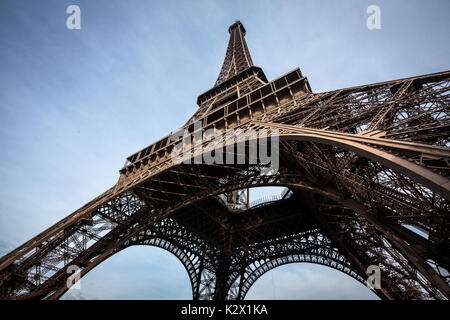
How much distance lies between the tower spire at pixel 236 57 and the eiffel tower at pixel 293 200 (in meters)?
5.69

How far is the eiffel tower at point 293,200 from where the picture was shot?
6152mm

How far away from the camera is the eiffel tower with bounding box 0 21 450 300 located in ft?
20.2

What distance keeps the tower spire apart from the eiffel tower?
5692 mm

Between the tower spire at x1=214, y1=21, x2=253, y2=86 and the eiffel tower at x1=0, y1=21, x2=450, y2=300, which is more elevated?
the tower spire at x1=214, y1=21, x2=253, y2=86

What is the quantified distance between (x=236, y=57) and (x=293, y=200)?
893 inches

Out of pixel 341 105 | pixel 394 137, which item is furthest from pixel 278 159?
pixel 394 137

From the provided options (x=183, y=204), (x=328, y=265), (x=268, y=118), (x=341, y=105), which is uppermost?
(x=268, y=118)

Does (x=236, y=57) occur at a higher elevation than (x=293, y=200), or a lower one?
higher

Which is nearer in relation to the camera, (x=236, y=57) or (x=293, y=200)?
(x=293, y=200)

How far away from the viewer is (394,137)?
20.6 feet

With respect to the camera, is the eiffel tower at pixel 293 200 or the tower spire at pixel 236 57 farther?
the tower spire at pixel 236 57

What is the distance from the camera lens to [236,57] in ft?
112
